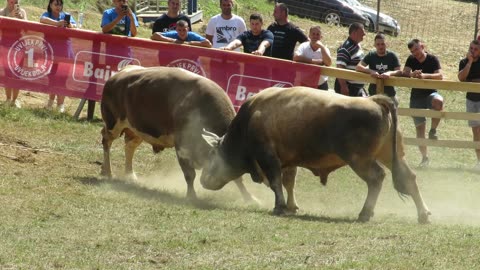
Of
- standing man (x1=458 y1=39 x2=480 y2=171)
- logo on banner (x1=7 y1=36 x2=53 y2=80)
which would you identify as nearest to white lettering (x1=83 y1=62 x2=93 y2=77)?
logo on banner (x1=7 y1=36 x2=53 y2=80)

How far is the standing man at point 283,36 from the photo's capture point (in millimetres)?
16297

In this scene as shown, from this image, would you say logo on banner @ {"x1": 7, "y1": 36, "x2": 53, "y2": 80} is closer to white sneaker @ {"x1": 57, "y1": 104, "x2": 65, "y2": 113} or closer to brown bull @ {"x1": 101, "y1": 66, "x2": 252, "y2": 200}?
white sneaker @ {"x1": 57, "y1": 104, "x2": 65, "y2": 113}

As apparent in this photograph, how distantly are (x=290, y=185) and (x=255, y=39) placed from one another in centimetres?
417

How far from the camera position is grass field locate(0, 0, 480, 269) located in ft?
30.2

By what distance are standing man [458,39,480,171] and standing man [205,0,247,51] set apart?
335 cm

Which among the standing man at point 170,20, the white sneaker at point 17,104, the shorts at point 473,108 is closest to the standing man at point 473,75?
the shorts at point 473,108

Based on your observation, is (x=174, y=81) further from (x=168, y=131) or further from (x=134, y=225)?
(x=134, y=225)

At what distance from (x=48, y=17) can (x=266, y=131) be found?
21.5 ft

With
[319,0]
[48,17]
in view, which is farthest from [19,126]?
[319,0]

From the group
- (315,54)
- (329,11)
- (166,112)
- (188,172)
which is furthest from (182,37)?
(329,11)

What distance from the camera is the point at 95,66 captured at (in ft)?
54.9

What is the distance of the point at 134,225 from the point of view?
414 inches

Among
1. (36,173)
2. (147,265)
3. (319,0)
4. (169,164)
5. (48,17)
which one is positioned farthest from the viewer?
(319,0)

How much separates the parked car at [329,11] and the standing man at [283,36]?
16.8 m
